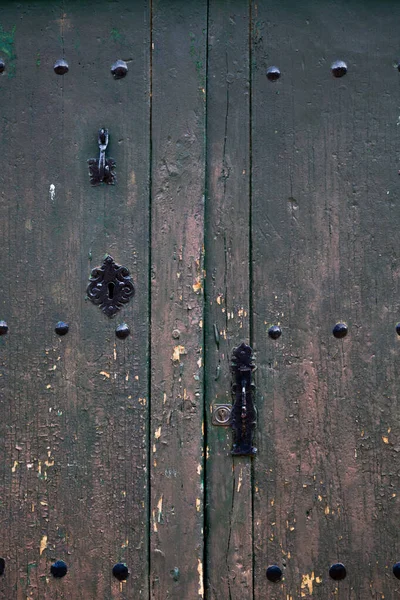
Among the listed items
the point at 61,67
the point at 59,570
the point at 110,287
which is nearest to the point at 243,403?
the point at 110,287

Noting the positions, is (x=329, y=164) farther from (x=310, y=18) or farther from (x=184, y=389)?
(x=184, y=389)

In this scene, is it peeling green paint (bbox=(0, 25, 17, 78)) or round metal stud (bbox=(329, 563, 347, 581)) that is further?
peeling green paint (bbox=(0, 25, 17, 78))

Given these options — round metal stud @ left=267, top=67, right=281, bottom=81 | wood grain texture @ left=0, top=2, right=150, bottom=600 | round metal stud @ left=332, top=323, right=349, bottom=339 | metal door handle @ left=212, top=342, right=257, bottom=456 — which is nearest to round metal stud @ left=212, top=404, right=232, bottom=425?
metal door handle @ left=212, top=342, right=257, bottom=456

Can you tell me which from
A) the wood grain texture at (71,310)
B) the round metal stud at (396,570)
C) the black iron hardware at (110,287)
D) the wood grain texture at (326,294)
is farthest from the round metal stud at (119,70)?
the round metal stud at (396,570)

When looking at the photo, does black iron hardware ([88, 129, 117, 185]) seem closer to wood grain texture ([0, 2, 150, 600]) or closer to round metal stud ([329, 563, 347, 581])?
wood grain texture ([0, 2, 150, 600])

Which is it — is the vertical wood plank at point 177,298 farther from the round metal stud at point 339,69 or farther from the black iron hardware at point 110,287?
the round metal stud at point 339,69

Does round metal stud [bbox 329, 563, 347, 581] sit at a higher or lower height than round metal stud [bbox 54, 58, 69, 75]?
lower
